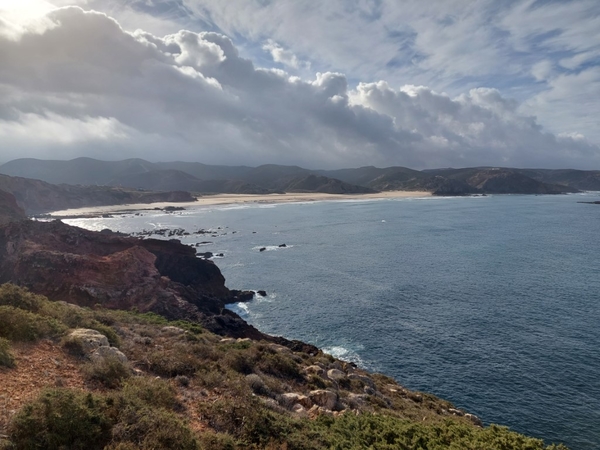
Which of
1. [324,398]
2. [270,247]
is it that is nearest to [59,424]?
[324,398]

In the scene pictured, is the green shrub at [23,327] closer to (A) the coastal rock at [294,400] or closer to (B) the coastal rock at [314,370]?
(A) the coastal rock at [294,400]

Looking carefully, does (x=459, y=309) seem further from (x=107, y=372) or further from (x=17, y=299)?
(x=17, y=299)

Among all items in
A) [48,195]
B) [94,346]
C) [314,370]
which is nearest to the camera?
[94,346]

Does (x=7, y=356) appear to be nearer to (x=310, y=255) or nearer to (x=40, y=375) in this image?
(x=40, y=375)

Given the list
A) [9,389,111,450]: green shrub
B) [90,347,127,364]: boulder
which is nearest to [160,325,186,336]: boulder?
[90,347,127,364]: boulder

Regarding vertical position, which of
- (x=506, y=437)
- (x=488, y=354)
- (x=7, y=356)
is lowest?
(x=488, y=354)

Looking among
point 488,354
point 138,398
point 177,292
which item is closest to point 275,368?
point 138,398

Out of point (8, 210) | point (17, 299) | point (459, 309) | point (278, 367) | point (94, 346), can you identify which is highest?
point (8, 210)
